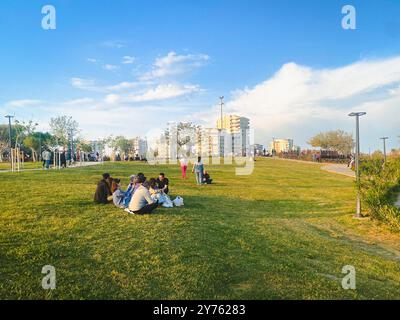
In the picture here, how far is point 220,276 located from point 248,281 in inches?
21.2

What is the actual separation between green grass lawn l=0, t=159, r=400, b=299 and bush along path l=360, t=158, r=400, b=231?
637 mm

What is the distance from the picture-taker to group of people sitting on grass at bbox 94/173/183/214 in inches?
412

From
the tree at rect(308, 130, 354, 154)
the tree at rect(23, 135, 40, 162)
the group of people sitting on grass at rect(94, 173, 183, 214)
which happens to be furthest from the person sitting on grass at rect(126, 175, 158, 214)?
the tree at rect(308, 130, 354, 154)

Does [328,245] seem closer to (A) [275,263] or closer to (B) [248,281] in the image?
(A) [275,263]

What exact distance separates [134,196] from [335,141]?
6301cm

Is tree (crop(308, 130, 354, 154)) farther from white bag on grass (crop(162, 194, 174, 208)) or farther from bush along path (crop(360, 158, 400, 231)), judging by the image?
white bag on grass (crop(162, 194, 174, 208))

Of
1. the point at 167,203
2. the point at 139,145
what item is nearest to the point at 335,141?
the point at 139,145

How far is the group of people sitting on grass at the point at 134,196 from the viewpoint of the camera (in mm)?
10453

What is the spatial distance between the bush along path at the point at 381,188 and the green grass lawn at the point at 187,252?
637 mm

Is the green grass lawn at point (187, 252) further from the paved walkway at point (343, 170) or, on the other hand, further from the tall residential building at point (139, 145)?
A: the tall residential building at point (139, 145)

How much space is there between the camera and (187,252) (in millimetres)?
7113

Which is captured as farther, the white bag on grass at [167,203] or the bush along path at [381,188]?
the white bag on grass at [167,203]

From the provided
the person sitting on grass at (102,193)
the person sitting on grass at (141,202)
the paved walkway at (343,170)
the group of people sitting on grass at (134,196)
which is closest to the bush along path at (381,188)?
the group of people sitting on grass at (134,196)
